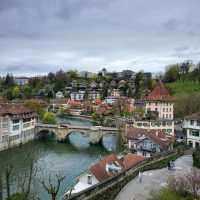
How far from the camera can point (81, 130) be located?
61.3 metres

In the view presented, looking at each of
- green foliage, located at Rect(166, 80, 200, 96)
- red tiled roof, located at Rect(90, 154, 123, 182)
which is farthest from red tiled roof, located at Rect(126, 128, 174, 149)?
green foliage, located at Rect(166, 80, 200, 96)

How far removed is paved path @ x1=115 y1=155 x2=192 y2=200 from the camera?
26594mm

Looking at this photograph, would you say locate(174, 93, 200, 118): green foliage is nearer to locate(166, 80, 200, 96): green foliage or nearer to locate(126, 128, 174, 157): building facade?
locate(166, 80, 200, 96): green foliage

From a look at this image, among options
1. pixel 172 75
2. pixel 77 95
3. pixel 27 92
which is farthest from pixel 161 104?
pixel 27 92

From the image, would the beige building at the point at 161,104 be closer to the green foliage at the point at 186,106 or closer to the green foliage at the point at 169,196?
the green foliage at the point at 186,106

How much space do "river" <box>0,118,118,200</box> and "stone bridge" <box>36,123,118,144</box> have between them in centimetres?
146

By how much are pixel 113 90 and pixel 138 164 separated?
115 meters

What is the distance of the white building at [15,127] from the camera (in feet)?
175

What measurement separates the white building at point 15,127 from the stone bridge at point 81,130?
8.36 ft

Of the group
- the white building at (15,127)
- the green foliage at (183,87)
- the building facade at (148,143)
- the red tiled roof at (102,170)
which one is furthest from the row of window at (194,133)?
the green foliage at (183,87)

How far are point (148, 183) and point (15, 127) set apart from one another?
32393 millimetres

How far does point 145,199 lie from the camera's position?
25219 millimetres

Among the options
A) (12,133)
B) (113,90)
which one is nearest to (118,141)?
(12,133)

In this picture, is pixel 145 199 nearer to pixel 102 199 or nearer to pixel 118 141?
pixel 102 199
